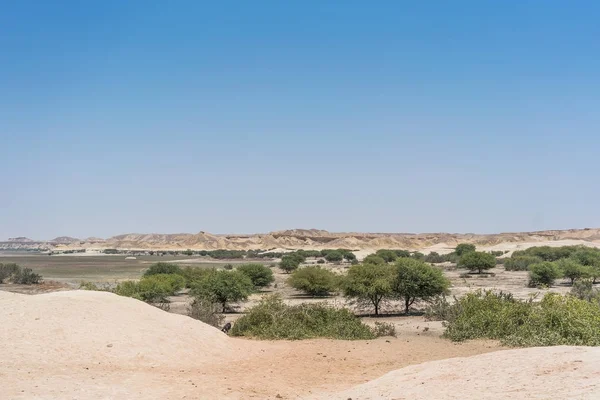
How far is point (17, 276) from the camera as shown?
62.4 meters

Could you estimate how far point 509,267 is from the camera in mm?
80375

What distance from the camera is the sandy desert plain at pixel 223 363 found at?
11656 millimetres

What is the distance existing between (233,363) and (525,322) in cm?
1202

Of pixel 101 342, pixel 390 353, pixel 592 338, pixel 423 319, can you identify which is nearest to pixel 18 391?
pixel 101 342

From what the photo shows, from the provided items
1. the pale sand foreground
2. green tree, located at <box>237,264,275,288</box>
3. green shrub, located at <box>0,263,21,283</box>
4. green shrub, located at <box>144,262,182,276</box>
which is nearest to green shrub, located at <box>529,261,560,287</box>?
green tree, located at <box>237,264,275,288</box>

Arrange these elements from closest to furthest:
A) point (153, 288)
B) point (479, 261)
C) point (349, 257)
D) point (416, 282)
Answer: point (416, 282), point (153, 288), point (479, 261), point (349, 257)

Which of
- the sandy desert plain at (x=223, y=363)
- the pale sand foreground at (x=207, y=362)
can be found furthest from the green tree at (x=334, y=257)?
the pale sand foreground at (x=207, y=362)

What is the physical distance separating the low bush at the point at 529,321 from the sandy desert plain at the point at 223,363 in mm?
934

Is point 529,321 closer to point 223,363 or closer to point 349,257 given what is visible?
point 223,363

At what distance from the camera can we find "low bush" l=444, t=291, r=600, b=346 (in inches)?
806

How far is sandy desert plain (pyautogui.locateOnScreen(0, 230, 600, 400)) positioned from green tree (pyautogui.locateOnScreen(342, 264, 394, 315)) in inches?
424

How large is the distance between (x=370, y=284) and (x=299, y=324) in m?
13.0

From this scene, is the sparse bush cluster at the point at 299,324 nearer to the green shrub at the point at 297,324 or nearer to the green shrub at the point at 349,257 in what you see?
the green shrub at the point at 297,324

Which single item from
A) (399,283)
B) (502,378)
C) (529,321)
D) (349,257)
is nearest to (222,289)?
(399,283)
